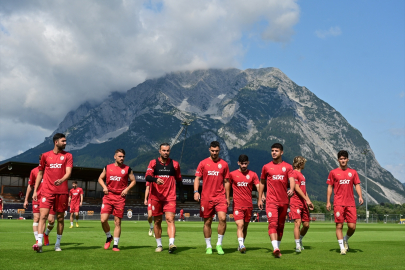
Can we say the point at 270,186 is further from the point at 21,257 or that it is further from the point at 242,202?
the point at 21,257

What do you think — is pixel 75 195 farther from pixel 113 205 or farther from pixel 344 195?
pixel 344 195

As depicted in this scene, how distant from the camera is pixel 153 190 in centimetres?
1023

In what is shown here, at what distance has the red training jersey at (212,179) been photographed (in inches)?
397

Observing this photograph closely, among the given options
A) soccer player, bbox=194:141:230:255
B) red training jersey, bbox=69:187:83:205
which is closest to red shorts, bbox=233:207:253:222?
soccer player, bbox=194:141:230:255

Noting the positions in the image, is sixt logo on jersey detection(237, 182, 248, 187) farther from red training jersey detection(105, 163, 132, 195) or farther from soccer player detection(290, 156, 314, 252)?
red training jersey detection(105, 163, 132, 195)

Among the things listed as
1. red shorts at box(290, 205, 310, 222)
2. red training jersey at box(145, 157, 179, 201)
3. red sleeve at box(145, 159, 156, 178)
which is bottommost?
red shorts at box(290, 205, 310, 222)

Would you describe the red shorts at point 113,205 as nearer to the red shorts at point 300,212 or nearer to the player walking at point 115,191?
the player walking at point 115,191

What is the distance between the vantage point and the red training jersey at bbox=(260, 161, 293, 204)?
9867 mm

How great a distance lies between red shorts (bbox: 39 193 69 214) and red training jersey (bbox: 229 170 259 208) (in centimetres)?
414

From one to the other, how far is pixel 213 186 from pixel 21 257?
14.5 feet

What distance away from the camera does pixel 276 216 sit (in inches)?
383

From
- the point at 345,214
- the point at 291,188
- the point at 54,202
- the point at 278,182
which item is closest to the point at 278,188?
the point at 278,182

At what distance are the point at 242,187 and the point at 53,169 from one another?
468 cm

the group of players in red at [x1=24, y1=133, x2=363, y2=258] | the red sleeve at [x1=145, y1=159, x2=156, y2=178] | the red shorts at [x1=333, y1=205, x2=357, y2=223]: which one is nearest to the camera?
the group of players in red at [x1=24, y1=133, x2=363, y2=258]
